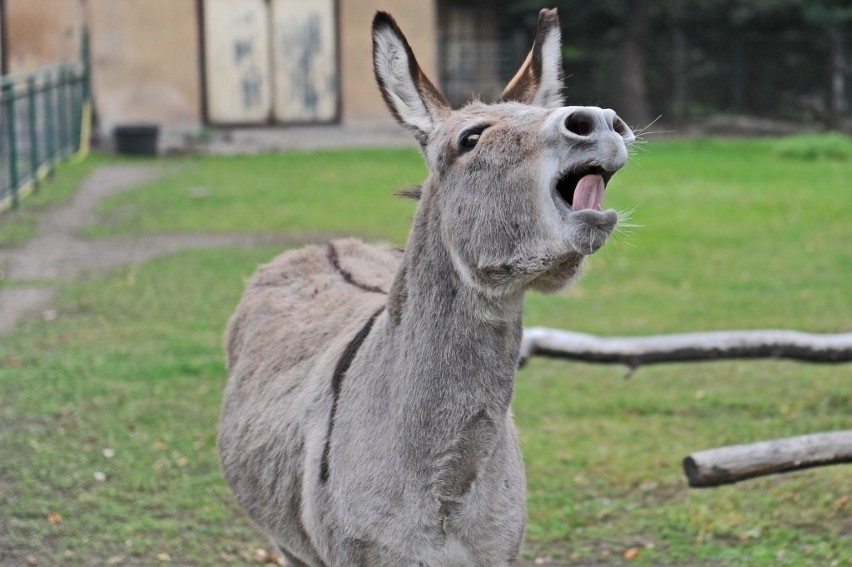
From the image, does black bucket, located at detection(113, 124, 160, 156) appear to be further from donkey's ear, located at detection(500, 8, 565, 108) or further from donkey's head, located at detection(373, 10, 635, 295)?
A: donkey's head, located at detection(373, 10, 635, 295)

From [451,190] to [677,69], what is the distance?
23662mm

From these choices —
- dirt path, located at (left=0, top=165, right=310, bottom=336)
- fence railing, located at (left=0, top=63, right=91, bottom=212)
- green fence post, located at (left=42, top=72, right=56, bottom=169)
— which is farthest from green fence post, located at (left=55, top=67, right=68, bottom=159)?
dirt path, located at (left=0, top=165, right=310, bottom=336)

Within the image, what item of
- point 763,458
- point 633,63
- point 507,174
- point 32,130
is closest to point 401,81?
point 507,174

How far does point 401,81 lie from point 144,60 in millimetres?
20119

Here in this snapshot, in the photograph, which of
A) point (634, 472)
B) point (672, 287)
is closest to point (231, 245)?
point (672, 287)

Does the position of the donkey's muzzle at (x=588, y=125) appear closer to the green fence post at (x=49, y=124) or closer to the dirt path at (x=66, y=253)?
the dirt path at (x=66, y=253)

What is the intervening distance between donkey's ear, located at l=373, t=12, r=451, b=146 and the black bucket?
61.3 ft

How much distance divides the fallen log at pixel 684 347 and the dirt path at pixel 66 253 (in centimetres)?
497

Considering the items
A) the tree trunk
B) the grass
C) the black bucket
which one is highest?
the tree trunk

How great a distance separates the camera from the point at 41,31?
22.5 metres

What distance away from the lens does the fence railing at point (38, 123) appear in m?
16.1

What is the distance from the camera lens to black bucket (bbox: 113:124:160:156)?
2194 cm

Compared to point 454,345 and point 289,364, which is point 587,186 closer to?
point 454,345

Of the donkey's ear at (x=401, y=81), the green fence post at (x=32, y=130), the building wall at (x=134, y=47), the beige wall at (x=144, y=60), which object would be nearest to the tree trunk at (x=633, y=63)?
the building wall at (x=134, y=47)
